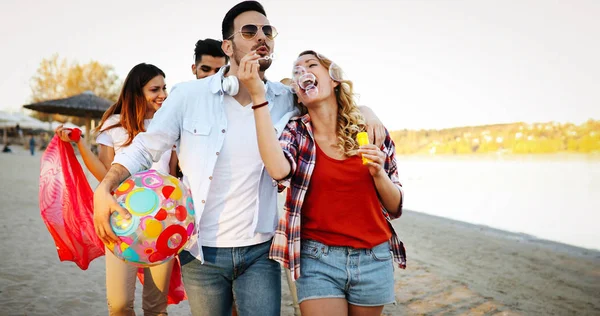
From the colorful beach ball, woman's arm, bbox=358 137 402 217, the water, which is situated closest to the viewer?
the colorful beach ball

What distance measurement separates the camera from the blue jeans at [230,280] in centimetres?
251

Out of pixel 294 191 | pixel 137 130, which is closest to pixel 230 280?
pixel 294 191

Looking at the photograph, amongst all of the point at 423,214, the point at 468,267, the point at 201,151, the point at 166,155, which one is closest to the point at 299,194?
the point at 201,151

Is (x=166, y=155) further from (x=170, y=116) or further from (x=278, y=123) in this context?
(x=278, y=123)

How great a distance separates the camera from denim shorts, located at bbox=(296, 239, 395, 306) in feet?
8.09

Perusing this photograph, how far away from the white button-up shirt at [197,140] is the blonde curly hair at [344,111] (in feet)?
1.14

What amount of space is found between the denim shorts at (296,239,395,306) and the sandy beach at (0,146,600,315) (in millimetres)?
3134

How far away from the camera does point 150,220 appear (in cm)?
219

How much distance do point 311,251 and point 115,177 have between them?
44.5 inches

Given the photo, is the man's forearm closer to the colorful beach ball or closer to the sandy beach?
the colorful beach ball

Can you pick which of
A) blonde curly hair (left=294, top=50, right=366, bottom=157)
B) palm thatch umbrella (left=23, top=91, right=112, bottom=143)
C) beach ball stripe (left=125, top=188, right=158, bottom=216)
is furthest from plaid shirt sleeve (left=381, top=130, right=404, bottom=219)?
palm thatch umbrella (left=23, top=91, right=112, bottom=143)

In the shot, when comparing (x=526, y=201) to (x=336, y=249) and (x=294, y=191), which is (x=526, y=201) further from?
(x=294, y=191)

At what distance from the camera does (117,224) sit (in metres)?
2.13

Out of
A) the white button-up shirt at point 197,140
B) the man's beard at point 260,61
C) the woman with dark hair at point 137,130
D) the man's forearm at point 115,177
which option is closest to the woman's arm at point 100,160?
the woman with dark hair at point 137,130
